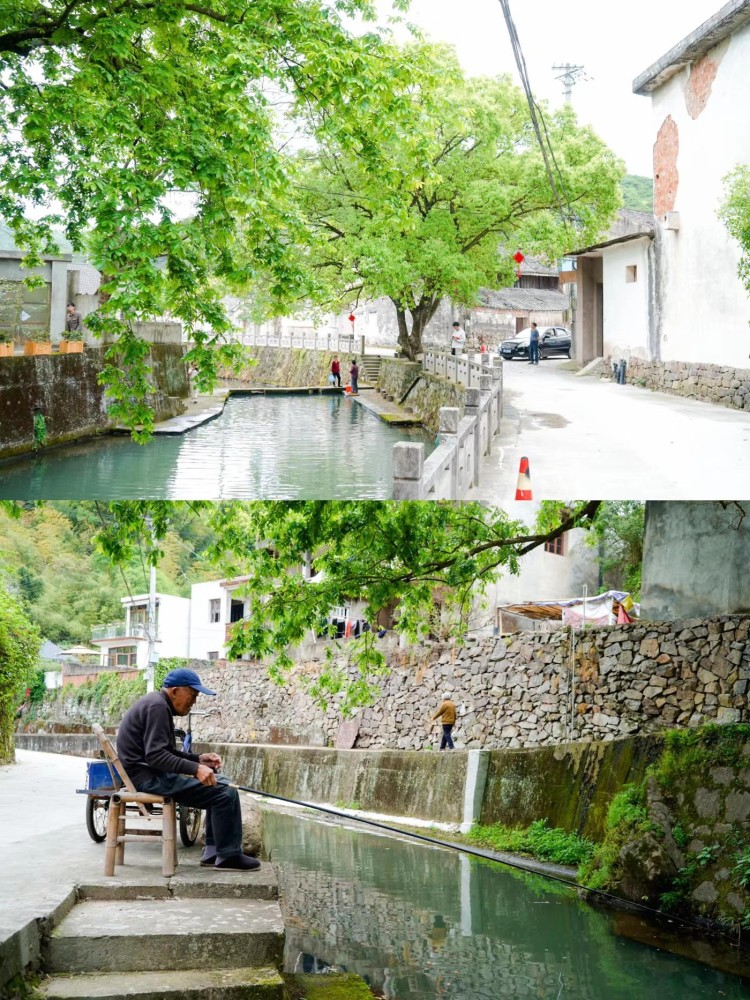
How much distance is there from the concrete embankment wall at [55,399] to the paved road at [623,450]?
9.12 ft

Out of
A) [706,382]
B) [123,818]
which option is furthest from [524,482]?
[123,818]

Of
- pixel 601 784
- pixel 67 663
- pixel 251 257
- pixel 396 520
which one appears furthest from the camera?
pixel 67 663

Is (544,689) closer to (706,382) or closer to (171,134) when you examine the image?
(706,382)

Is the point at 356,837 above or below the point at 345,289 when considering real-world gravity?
below

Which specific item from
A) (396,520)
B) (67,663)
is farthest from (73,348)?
(67,663)

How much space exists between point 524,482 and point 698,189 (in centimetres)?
338

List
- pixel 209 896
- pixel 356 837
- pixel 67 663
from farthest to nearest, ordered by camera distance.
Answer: pixel 67 663 → pixel 356 837 → pixel 209 896

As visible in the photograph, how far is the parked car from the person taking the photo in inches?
476

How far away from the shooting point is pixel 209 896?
179 inches

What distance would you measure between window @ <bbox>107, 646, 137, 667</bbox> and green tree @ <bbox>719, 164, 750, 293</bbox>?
16.6 metres

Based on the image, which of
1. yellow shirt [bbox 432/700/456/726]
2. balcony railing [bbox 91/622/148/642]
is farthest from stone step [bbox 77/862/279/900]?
balcony railing [bbox 91/622/148/642]

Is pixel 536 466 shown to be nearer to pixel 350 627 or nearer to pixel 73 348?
pixel 73 348

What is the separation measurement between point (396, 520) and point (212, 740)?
1795 cm

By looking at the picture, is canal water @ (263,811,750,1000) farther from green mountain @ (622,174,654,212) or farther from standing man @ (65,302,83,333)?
green mountain @ (622,174,654,212)
